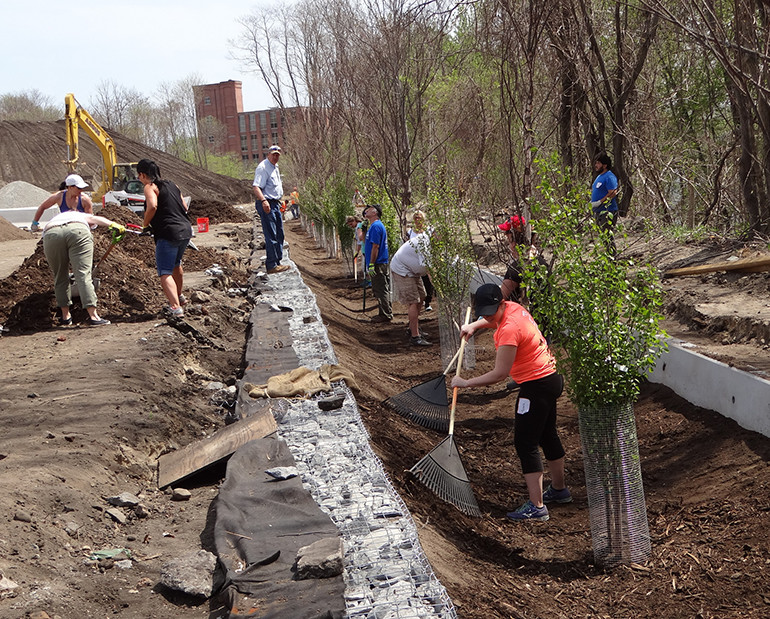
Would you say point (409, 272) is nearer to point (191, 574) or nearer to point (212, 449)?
point (212, 449)

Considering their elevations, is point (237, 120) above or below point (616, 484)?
above

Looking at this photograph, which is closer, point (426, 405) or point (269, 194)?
point (426, 405)

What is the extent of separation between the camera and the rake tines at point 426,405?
6.86 m

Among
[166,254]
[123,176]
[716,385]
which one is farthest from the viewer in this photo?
[123,176]

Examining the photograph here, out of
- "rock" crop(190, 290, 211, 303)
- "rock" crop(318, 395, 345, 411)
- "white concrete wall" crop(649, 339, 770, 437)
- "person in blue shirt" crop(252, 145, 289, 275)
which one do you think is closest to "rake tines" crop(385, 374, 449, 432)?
"rock" crop(318, 395, 345, 411)

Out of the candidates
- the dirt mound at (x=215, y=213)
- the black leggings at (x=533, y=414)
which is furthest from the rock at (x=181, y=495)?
the dirt mound at (x=215, y=213)

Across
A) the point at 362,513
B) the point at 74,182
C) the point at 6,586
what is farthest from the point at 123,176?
the point at 6,586

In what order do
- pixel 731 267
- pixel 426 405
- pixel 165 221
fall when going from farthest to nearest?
1. pixel 731 267
2. pixel 165 221
3. pixel 426 405

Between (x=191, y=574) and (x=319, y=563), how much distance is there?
0.72 m

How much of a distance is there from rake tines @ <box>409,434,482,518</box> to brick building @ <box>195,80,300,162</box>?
108097 millimetres

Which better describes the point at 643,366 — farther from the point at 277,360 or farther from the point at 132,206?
the point at 132,206

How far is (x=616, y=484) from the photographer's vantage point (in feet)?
14.3

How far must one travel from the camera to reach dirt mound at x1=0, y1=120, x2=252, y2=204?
195 feet

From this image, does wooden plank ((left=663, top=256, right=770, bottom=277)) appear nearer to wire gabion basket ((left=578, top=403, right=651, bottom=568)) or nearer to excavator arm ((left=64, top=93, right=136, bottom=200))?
wire gabion basket ((left=578, top=403, right=651, bottom=568))
